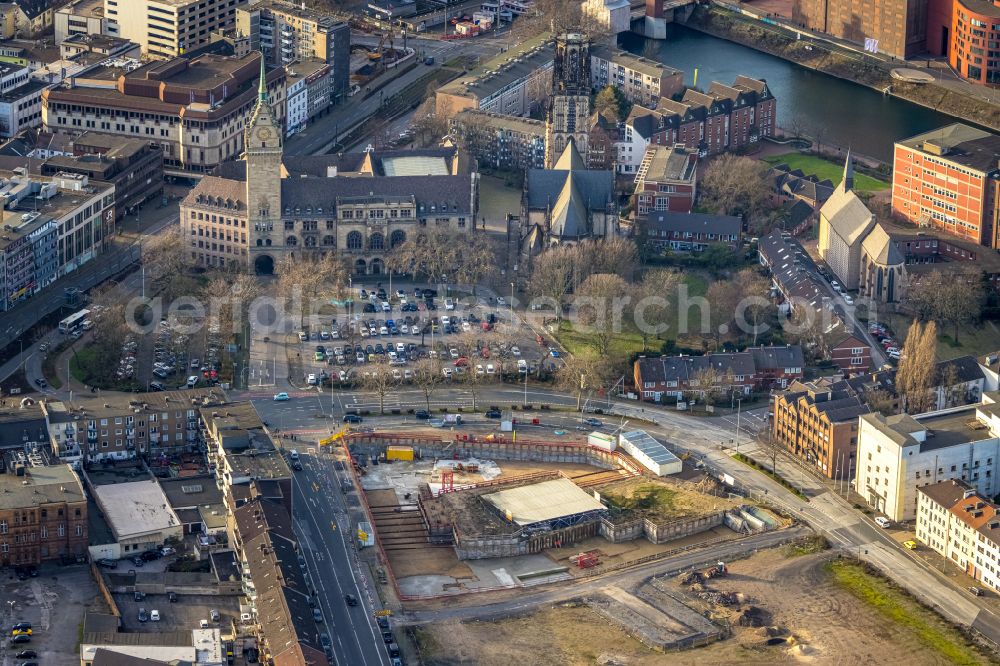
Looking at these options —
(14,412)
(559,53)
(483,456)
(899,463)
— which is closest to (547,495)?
(483,456)

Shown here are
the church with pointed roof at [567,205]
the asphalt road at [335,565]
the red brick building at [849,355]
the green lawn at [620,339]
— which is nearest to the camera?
the asphalt road at [335,565]

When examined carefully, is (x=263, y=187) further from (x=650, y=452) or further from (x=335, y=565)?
(x=335, y=565)

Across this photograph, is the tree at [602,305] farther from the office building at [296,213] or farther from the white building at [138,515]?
the white building at [138,515]

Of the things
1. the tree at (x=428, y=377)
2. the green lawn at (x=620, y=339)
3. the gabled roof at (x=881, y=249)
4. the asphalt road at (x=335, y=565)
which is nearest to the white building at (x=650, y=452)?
the green lawn at (x=620, y=339)

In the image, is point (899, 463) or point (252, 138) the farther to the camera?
point (252, 138)

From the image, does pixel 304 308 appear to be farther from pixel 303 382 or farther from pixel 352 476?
pixel 352 476
